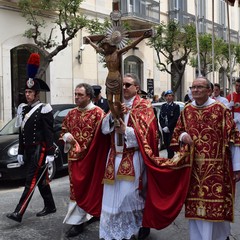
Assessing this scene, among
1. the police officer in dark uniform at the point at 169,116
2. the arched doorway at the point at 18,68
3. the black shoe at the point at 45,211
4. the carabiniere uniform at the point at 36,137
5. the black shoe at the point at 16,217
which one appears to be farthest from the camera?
the arched doorway at the point at 18,68

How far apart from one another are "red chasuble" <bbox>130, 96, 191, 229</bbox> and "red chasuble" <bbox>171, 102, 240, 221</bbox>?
0.10 m

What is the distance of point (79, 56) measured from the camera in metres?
19.0

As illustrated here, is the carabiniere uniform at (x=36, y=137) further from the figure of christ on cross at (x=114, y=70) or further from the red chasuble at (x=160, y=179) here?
the figure of christ on cross at (x=114, y=70)

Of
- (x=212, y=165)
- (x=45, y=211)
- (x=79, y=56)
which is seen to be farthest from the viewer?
(x=79, y=56)

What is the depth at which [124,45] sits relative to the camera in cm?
438

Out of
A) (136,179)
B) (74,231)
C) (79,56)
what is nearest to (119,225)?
(136,179)

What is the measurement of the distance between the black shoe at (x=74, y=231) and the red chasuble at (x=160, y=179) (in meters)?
0.99

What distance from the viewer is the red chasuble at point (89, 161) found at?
509 cm

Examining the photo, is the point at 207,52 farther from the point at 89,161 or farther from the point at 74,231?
the point at 74,231

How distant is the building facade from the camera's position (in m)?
16.2

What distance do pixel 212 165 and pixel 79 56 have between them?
15.1m

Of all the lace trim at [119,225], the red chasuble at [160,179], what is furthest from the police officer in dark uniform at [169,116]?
the lace trim at [119,225]

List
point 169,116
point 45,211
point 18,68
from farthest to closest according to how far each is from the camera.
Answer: point 18,68 → point 169,116 → point 45,211

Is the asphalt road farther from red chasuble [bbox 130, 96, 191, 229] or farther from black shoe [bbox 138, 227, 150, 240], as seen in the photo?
red chasuble [bbox 130, 96, 191, 229]
